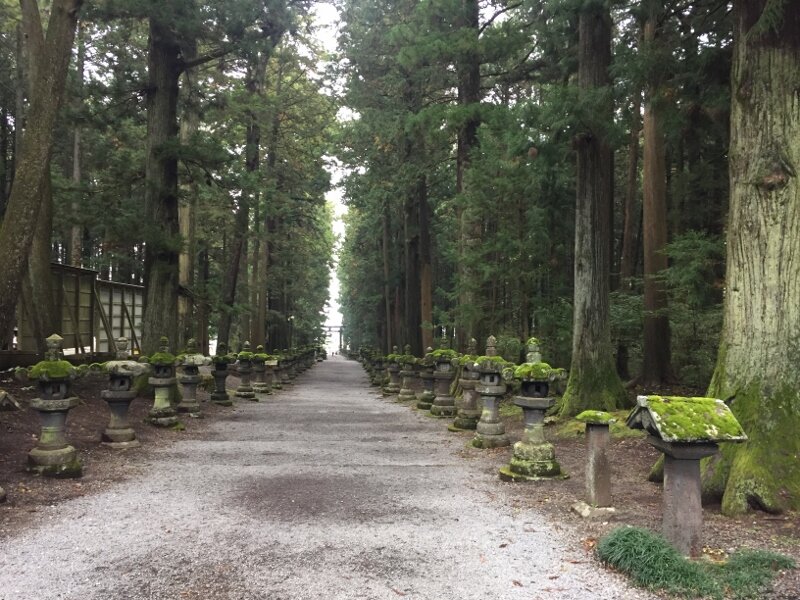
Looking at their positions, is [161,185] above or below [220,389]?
above

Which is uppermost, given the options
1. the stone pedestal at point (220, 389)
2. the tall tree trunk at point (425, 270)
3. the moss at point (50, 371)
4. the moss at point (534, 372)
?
the tall tree trunk at point (425, 270)

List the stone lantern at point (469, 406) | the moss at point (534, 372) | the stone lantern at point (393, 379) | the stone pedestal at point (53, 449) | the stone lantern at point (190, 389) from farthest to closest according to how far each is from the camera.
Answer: the stone lantern at point (393, 379) → the stone lantern at point (190, 389) → the stone lantern at point (469, 406) → the moss at point (534, 372) → the stone pedestal at point (53, 449)

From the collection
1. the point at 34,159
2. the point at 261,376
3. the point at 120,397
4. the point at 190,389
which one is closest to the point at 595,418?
the point at 120,397

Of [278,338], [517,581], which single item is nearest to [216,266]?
[278,338]

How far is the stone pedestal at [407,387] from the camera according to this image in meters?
16.5

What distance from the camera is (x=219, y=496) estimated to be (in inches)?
216

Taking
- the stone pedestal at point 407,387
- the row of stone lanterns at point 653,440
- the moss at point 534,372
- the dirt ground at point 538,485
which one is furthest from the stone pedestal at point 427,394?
the moss at point 534,372

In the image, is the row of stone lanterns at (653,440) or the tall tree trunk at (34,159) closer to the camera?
the row of stone lanterns at (653,440)

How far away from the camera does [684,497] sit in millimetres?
3855

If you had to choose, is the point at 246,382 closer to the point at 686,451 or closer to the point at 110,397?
the point at 110,397

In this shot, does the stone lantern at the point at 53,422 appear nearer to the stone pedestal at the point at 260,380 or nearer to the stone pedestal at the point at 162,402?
the stone pedestal at the point at 162,402

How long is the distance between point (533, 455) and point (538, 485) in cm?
35

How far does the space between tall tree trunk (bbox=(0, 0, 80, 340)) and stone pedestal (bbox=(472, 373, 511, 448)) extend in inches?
264

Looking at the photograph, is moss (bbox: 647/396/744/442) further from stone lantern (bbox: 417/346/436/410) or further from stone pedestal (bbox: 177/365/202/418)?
stone lantern (bbox: 417/346/436/410)
